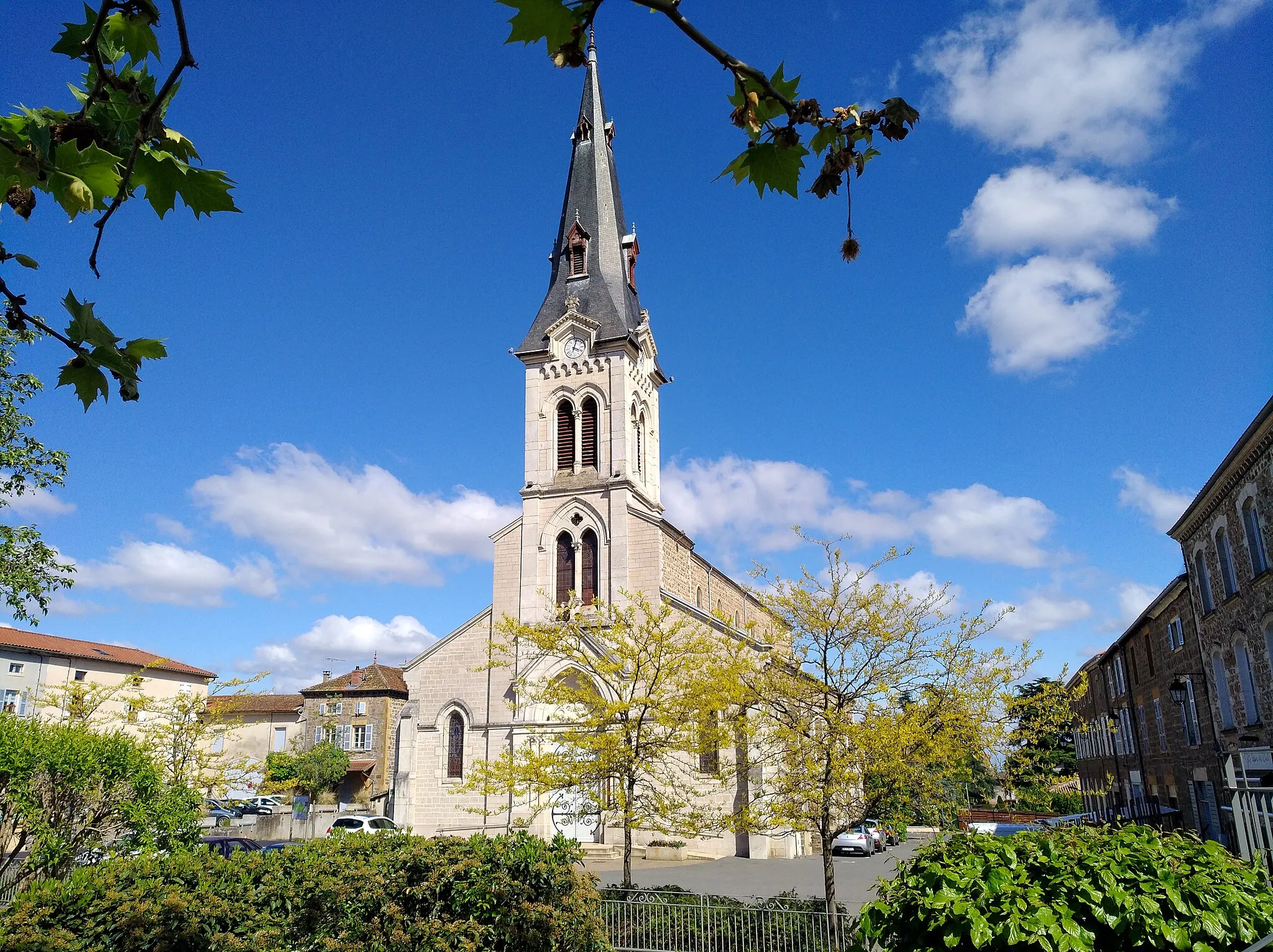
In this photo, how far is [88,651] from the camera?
153 feet

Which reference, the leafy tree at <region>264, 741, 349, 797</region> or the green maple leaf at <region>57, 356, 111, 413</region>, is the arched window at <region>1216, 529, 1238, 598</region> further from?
the leafy tree at <region>264, 741, 349, 797</region>

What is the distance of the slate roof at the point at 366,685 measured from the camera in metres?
51.0

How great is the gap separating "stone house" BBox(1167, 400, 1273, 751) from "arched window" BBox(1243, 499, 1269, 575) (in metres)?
0.02

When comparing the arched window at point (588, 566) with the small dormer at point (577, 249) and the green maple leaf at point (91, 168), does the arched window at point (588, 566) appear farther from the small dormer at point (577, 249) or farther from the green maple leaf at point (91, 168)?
the green maple leaf at point (91, 168)

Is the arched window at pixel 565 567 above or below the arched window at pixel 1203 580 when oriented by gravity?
above

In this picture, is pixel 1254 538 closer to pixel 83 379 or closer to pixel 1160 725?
pixel 1160 725

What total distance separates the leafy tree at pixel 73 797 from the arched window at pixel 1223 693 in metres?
23.2

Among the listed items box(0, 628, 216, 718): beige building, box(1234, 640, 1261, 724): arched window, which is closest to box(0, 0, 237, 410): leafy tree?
box(1234, 640, 1261, 724): arched window

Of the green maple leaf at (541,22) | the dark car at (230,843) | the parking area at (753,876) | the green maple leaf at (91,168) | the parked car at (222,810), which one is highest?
the green maple leaf at (541,22)

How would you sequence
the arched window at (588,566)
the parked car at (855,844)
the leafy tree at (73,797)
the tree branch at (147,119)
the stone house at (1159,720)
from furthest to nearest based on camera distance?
the parked car at (855,844) → the arched window at (588,566) → the stone house at (1159,720) → the leafy tree at (73,797) → the tree branch at (147,119)

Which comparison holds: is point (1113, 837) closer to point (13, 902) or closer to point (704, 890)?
point (13, 902)

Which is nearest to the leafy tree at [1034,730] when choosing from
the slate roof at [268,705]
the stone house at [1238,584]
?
the stone house at [1238,584]

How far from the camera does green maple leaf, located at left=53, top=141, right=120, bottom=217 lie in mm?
2475

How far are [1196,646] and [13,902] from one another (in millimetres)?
25696
